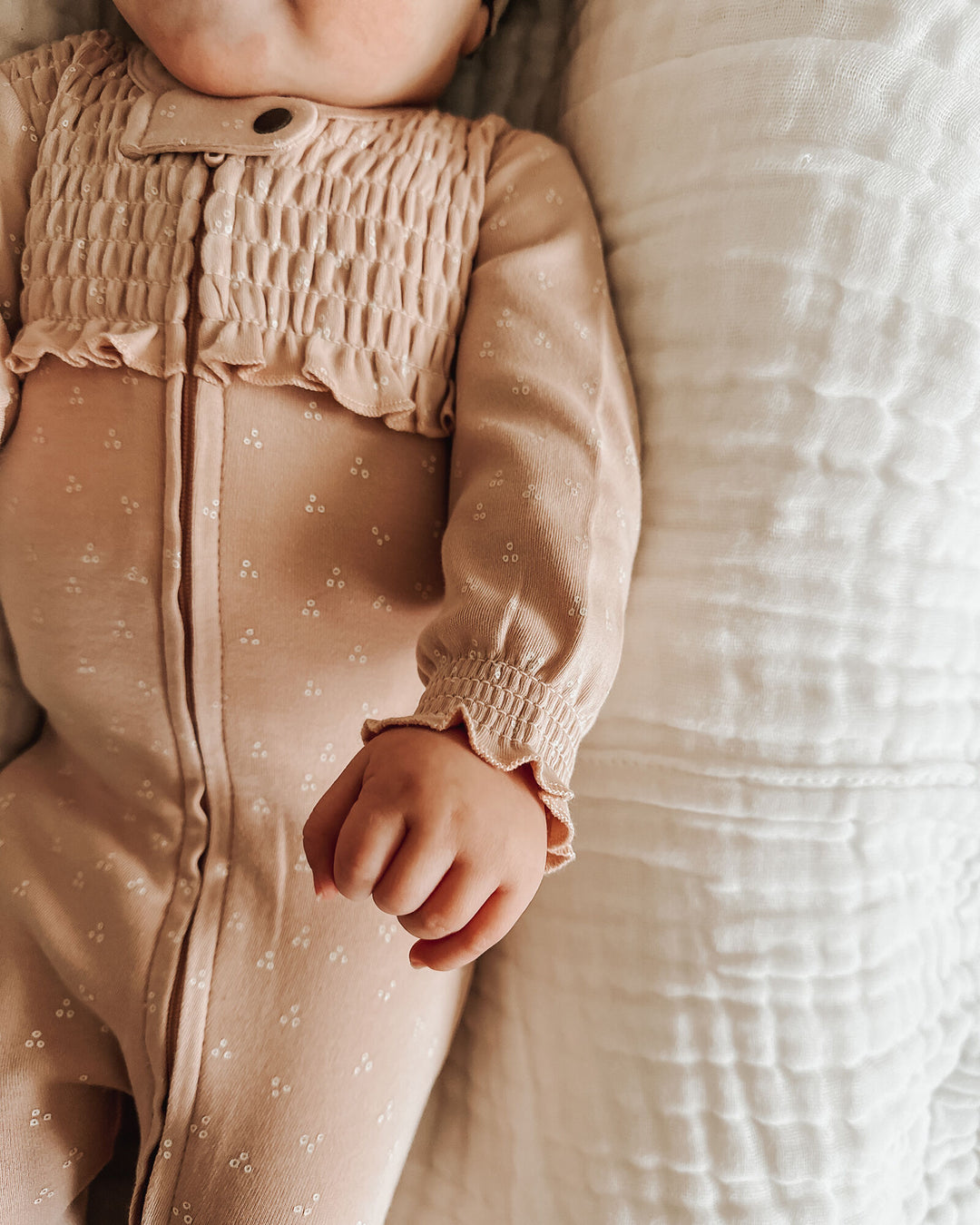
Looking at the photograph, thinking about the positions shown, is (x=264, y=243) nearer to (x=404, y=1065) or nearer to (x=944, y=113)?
(x=944, y=113)

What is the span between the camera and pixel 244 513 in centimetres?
63

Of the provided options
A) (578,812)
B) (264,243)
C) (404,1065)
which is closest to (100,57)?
(264,243)

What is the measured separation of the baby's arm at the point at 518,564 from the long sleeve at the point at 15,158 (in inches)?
13.2

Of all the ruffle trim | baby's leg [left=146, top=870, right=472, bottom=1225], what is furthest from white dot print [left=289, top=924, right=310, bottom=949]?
the ruffle trim

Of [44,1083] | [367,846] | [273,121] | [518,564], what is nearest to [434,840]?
[367,846]

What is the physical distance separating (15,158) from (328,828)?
0.56 meters

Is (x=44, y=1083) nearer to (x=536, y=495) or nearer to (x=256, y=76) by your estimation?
(x=536, y=495)

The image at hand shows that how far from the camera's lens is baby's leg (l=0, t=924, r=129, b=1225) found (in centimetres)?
62

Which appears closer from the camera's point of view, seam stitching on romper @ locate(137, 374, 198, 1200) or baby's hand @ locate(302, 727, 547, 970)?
baby's hand @ locate(302, 727, 547, 970)

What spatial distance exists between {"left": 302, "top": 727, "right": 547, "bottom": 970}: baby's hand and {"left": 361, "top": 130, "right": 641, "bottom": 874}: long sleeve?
0.05 feet

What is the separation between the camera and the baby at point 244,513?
0.61 m

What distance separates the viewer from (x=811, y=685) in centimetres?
65

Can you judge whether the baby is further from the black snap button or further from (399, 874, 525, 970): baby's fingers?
(399, 874, 525, 970): baby's fingers

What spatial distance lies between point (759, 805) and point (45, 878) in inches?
20.8
